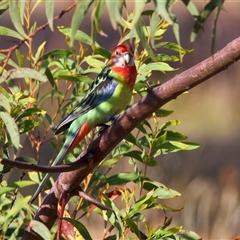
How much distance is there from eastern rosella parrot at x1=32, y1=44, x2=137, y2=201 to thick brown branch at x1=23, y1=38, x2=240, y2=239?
0.89 ft

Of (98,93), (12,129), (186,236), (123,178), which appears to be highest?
(98,93)

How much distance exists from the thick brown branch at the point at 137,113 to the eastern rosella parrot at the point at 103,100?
271mm

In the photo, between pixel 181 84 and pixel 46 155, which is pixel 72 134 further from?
pixel 46 155

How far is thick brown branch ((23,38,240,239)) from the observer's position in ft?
3.20

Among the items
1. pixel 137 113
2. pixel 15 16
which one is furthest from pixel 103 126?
pixel 15 16

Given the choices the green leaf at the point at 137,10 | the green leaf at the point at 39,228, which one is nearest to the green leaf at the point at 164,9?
the green leaf at the point at 137,10

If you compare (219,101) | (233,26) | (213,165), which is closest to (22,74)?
(213,165)

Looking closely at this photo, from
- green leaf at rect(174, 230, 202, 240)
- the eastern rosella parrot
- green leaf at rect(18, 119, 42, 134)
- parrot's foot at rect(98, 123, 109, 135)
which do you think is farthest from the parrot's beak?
green leaf at rect(174, 230, 202, 240)

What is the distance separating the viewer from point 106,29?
4.83 m

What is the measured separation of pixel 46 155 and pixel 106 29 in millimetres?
1191

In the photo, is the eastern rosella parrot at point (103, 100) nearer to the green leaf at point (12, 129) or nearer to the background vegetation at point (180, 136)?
the background vegetation at point (180, 136)

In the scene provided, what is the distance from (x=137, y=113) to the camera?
3.51 feet

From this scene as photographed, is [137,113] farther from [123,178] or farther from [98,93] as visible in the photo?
[98,93]

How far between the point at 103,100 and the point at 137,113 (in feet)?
2.27
